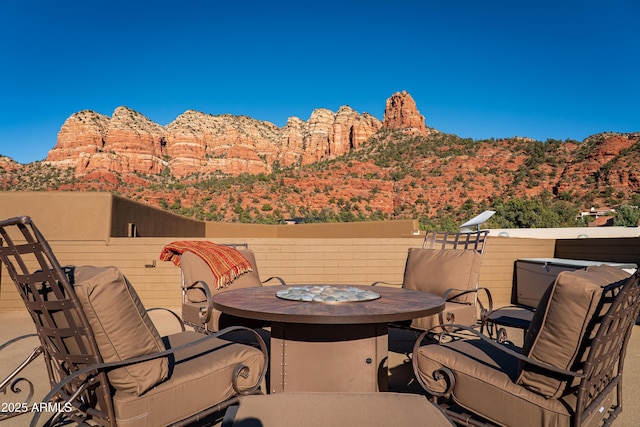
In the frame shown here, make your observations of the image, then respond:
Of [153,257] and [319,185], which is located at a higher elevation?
[319,185]

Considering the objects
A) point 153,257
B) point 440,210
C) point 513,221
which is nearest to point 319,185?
point 440,210

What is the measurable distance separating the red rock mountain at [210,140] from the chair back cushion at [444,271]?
4127 centimetres

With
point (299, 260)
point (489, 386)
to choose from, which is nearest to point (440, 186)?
point (299, 260)

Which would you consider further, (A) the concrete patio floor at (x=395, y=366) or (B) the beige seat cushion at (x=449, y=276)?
(B) the beige seat cushion at (x=449, y=276)

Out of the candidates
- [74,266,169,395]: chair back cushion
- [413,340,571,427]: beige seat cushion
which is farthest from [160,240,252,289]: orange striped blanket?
[413,340,571,427]: beige seat cushion

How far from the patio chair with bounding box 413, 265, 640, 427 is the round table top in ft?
1.26

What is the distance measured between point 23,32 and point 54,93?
1337 cm

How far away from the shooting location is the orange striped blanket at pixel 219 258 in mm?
3244

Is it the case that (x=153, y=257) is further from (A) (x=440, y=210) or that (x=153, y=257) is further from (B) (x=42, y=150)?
(B) (x=42, y=150)

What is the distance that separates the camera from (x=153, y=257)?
568 cm

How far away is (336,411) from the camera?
118cm

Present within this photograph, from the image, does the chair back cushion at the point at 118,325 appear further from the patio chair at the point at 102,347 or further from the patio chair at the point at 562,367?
the patio chair at the point at 562,367

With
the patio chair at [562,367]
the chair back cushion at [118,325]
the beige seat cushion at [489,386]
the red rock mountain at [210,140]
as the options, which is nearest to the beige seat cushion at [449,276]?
the beige seat cushion at [489,386]

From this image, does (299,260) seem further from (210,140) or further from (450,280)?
(210,140)
